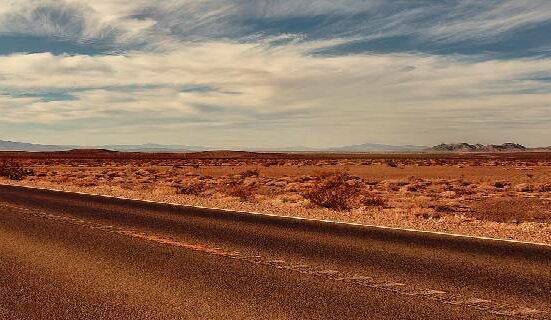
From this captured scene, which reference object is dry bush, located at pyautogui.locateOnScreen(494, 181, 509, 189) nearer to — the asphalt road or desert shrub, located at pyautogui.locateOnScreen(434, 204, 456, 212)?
desert shrub, located at pyautogui.locateOnScreen(434, 204, 456, 212)

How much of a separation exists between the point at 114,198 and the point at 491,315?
48.0 feet

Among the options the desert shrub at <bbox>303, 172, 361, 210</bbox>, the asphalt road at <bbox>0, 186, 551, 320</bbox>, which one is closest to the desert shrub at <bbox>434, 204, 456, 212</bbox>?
the desert shrub at <bbox>303, 172, 361, 210</bbox>

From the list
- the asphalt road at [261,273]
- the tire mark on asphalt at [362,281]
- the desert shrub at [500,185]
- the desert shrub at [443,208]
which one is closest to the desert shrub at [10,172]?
the desert shrub at [443,208]

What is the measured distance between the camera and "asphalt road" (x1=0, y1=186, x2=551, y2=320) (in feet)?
16.4

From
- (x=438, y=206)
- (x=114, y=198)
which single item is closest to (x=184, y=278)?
(x=114, y=198)

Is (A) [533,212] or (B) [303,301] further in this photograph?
(A) [533,212]

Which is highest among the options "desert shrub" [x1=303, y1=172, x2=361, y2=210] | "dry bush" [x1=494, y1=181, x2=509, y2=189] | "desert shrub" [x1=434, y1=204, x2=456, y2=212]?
"desert shrub" [x1=303, y1=172, x2=361, y2=210]

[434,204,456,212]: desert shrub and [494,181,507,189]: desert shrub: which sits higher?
[494,181,507,189]: desert shrub

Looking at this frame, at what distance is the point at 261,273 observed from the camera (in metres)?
6.46

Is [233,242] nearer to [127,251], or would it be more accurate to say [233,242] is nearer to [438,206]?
[127,251]

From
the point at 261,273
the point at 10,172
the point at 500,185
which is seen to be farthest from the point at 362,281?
the point at 10,172

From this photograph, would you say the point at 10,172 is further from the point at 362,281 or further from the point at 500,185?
the point at 362,281

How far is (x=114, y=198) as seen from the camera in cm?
1756

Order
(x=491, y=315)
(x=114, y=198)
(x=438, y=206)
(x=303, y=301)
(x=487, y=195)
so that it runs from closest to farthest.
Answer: (x=491, y=315)
(x=303, y=301)
(x=114, y=198)
(x=438, y=206)
(x=487, y=195)
